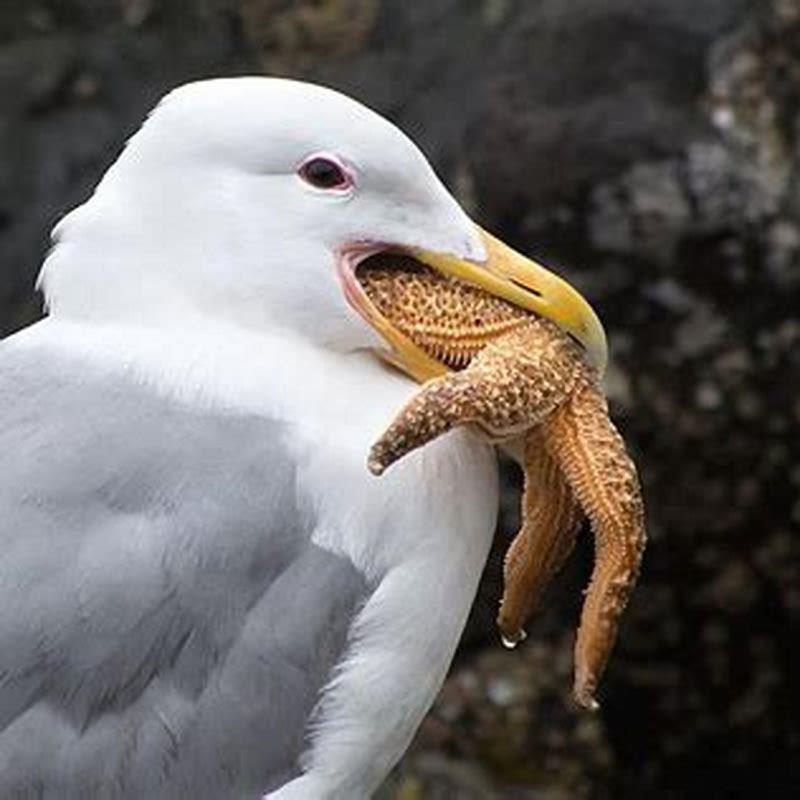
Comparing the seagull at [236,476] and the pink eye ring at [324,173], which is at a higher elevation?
the pink eye ring at [324,173]

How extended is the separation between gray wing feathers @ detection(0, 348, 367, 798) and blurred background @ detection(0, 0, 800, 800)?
2.38 meters

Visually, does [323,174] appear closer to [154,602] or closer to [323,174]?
[323,174]

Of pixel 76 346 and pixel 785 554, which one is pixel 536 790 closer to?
pixel 785 554

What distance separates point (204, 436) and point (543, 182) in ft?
8.44

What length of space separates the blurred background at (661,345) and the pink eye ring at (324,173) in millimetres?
2395

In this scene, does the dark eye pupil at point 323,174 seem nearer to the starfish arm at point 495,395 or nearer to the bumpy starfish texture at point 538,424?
the bumpy starfish texture at point 538,424

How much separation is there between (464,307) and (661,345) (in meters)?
2.39

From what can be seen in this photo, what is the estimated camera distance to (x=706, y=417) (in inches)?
215

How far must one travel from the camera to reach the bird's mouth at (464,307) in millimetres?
3102

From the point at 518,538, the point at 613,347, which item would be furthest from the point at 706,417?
the point at 518,538

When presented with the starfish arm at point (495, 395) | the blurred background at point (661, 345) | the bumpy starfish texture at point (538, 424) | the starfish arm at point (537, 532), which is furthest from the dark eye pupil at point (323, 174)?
the blurred background at point (661, 345)

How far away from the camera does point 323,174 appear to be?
3.05m

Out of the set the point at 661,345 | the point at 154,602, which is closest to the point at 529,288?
the point at 154,602

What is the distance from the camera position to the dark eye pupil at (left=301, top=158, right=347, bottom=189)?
3.04 m
